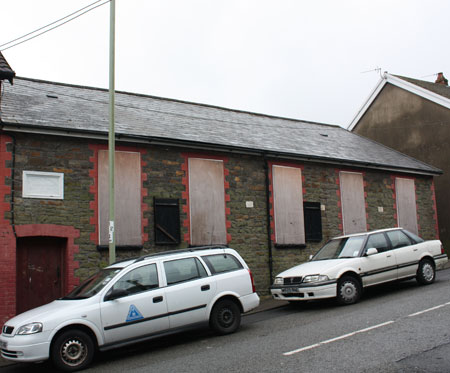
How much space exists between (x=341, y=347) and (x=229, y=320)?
2778 mm

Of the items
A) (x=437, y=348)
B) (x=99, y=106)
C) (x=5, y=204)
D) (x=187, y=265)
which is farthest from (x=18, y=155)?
(x=437, y=348)

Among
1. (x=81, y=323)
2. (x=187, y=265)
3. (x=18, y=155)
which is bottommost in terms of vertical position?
(x=81, y=323)

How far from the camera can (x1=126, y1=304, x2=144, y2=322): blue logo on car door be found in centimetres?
859

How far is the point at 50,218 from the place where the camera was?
1250 cm

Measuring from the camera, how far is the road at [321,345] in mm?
6641

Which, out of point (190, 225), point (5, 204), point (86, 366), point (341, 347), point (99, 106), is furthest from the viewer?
point (99, 106)

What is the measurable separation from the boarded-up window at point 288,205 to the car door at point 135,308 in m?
8.04

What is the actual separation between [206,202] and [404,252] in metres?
5.90

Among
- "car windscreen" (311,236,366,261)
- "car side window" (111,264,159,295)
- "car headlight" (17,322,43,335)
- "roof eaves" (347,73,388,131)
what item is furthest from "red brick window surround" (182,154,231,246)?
"roof eaves" (347,73,388,131)

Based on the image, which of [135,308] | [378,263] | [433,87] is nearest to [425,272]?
[378,263]

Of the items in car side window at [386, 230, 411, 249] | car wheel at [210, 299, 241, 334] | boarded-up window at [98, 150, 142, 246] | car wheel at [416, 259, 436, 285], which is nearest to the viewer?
car wheel at [210, 299, 241, 334]

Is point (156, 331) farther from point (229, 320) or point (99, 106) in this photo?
point (99, 106)

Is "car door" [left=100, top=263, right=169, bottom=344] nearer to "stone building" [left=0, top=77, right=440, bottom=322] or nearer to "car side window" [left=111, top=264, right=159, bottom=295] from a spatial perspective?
"car side window" [left=111, top=264, right=159, bottom=295]

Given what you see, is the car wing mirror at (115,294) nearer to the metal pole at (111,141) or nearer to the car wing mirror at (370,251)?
the metal pole at (111,141)
